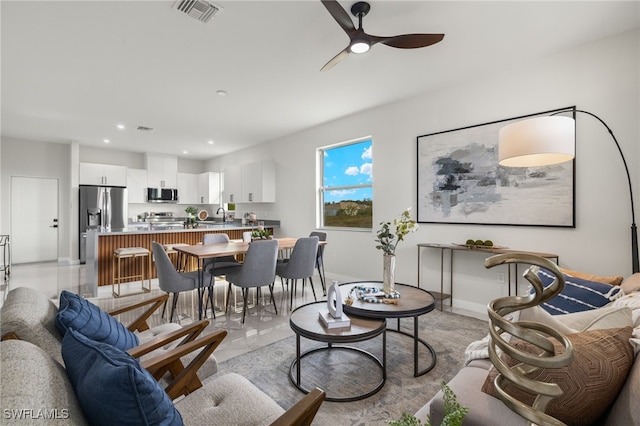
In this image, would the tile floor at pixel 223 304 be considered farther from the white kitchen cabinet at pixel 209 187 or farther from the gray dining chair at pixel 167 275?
the white kitchen cabinet at pixel 209 187

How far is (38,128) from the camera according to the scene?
18.2 feet

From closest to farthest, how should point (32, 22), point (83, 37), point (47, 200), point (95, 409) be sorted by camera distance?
point (95, 409) → point (32, 22) → point (83, 37) → point (47, 200)

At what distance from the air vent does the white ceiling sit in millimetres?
75

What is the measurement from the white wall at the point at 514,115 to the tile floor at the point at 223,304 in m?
0.61

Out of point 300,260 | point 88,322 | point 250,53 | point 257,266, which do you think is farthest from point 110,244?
point 88,322

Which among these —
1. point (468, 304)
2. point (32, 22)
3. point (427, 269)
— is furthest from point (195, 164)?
point (468, 304)

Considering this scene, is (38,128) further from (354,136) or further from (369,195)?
(369,195)

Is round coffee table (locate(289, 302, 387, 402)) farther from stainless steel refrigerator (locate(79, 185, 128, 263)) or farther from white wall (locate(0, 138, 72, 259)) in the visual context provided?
white wall (locate(0, 138, 72, 259))

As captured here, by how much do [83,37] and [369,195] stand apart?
3.84m

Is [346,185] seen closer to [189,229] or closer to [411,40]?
[189,229]

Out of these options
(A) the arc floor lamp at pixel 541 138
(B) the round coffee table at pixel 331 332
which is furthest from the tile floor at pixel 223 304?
(A) the arc floor lamp at pixel 541 138

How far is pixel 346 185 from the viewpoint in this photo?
5242mm

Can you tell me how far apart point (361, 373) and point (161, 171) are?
7.48 meters

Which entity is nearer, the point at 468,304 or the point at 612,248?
the point at 612,248
